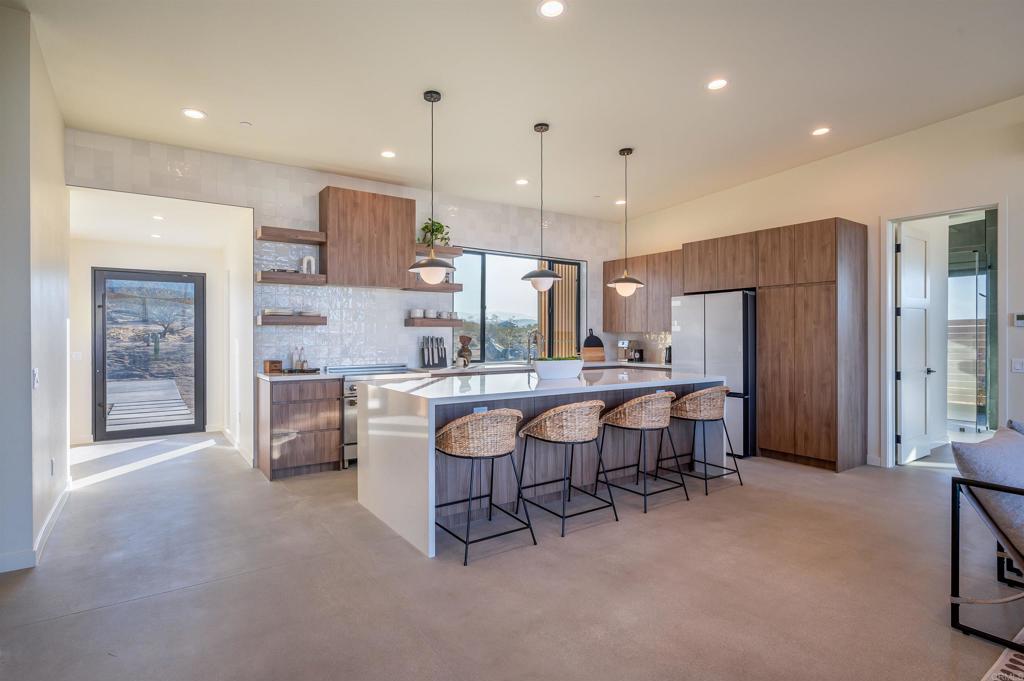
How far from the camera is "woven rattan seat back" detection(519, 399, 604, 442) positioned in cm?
323

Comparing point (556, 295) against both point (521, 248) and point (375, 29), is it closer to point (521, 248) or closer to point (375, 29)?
point (521, 248)

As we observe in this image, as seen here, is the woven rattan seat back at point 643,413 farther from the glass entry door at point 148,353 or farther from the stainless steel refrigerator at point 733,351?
the glass entry door at point 148,353

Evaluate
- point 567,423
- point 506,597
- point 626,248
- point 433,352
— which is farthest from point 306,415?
point 626,248

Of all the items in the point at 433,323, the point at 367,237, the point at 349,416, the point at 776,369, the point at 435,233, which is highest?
the point at 435,233

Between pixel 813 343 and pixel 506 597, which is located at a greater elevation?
pixel 813 343

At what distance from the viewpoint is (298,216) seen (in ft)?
17.5

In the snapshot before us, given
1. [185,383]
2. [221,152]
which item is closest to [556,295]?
[221,152]

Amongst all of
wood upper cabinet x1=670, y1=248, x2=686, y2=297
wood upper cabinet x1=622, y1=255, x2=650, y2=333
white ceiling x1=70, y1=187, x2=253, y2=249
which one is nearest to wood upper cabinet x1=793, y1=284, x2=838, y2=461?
wood upper cabinet x1=670, y1=248, x2=686, y2=297

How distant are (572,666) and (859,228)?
4889 mm

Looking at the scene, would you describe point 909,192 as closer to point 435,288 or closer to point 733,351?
point 733,351

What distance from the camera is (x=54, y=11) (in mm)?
2846

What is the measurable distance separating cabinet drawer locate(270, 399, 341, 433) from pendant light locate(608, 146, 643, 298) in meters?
2.89

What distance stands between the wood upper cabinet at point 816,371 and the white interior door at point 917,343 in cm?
72

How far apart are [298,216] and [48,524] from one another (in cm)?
325
